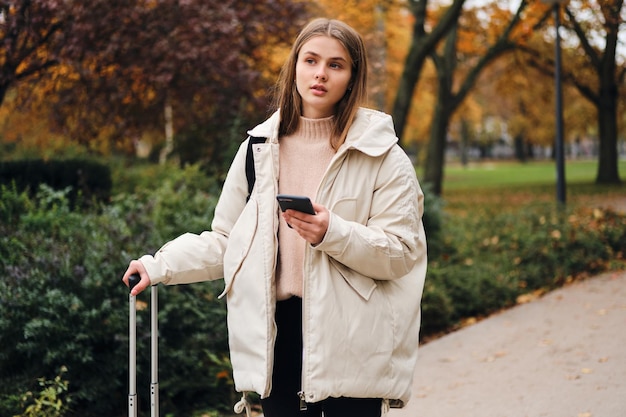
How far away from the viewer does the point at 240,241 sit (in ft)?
8.11

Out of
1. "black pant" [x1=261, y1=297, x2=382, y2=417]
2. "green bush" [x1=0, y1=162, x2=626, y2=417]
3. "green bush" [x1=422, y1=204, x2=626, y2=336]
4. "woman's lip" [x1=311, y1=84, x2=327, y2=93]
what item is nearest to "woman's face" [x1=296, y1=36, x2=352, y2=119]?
"woman's lip" [x1=311, y1=84, x2=327, y2=93]

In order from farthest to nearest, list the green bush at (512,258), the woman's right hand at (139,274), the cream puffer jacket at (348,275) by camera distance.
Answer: the green bush at (512,258), the woman's right hand at (139,274), the cream puffer jacket at (348,275)

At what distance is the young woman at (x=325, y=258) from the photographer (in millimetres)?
2332

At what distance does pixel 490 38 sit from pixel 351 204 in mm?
21320

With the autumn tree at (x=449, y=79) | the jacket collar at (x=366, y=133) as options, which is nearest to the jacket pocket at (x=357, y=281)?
the jacket collar at (x=366, y=133)

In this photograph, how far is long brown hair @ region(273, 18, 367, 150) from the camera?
2.47 meters

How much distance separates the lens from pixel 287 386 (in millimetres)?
2502

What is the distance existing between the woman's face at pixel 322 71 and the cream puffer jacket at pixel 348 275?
12 cm

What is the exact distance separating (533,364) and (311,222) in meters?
4.05

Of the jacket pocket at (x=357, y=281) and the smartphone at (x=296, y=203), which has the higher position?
the smartphone at (x=296, y=203)

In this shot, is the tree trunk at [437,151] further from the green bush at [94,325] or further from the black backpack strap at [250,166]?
the black backpack strap at [250,166]

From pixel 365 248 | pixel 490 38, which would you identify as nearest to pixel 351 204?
pixel 365 248

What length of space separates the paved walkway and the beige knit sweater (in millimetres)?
2616

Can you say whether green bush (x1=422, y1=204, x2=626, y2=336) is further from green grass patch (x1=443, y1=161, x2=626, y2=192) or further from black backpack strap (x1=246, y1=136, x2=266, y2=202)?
green grass patch (x1=443, y1=161, x2=626, y2=192)
